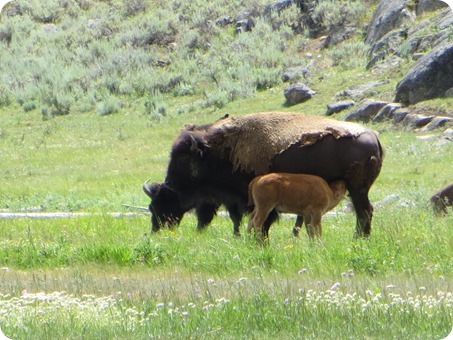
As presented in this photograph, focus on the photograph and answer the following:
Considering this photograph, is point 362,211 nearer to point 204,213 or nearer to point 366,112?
point 204,213

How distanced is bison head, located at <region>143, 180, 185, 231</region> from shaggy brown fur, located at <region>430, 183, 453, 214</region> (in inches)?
148

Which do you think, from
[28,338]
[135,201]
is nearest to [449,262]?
[28,338]

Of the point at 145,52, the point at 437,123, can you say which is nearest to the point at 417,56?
the point at 437,123

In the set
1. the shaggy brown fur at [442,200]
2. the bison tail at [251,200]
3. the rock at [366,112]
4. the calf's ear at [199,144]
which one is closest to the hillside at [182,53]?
the rock at [366,112]

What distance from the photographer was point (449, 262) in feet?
30.2

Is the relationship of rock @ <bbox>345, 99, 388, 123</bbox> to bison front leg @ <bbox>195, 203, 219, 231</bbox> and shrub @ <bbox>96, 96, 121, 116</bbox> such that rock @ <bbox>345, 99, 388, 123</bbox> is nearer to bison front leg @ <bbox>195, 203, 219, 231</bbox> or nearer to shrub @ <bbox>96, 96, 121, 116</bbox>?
shrub @ <bbox>96, 96, 121, 116</bbox>

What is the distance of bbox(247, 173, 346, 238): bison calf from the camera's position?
35.9 feet

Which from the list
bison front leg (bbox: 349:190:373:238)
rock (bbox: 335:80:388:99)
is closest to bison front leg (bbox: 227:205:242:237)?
bison front leg (bbox: 349:190:373:238)

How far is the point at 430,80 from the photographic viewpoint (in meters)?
27.9

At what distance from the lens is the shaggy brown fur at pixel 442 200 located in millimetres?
13748

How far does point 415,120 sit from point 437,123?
3.06ft

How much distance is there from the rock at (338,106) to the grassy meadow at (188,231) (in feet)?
1.22

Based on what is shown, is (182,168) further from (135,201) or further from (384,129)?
(384,129)

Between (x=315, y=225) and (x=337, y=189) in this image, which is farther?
(x=337, y=189)
